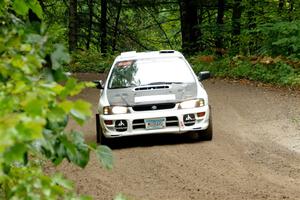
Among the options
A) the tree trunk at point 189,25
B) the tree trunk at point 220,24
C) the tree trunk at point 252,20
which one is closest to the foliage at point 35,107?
the tree trunk at point 252,20

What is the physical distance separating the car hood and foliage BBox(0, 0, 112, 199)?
7.70m

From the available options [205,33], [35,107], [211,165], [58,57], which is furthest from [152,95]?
[205,33]

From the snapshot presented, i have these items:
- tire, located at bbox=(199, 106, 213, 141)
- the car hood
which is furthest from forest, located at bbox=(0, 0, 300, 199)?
tire, located at bbox=(199, 106, 213, 141)

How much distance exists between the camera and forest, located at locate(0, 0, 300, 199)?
1.88 metres

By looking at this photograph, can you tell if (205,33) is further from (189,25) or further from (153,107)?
(153,107)

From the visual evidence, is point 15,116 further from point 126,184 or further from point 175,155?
point 175,155

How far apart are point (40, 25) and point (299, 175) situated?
6.76 metres

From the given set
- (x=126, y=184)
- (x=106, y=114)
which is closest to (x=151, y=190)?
(x=126, y=184)

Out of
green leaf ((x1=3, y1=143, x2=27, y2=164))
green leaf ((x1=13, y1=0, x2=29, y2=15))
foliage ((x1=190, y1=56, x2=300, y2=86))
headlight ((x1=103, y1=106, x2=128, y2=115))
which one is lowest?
foliage ((x1=190, y1=56, x2=300, y2=86))

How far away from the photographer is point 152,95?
409 inches

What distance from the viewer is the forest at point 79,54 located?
6.18 ft

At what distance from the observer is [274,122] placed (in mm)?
13047

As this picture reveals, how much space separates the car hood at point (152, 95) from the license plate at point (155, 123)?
0.32 m

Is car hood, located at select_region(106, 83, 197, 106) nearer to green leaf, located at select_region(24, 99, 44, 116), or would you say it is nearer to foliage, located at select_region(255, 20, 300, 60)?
green leaf, located at select_region(24, 99, 44, 116)
